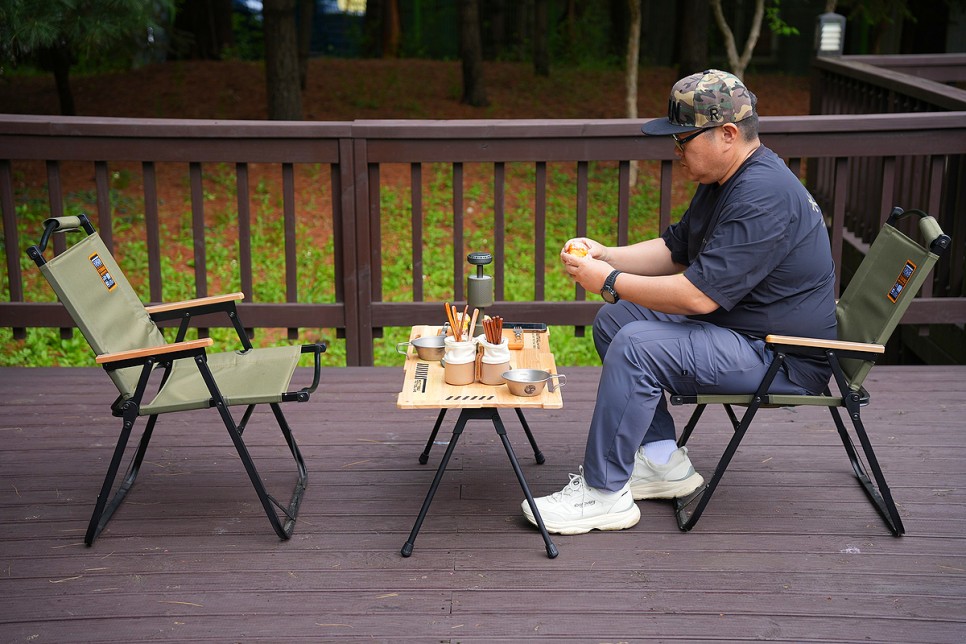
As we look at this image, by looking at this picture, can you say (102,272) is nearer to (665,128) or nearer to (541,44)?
(665,128)

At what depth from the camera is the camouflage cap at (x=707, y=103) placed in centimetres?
290

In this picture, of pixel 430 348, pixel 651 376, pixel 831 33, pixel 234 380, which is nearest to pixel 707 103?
pixel 651 376

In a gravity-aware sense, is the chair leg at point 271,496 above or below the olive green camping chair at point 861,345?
below

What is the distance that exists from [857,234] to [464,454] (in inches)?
164

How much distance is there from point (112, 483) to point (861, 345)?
2291 mm

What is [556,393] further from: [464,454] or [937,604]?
[937,604]

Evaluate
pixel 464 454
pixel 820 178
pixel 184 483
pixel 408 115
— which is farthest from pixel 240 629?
pixel 408 115

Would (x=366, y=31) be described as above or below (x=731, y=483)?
above

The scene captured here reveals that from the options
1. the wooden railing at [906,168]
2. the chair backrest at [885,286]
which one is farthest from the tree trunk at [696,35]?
the chair backrest at [885,286]

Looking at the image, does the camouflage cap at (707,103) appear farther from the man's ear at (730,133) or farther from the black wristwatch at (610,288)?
the black wristwatch at (610,288)

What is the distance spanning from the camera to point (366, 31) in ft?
60.4

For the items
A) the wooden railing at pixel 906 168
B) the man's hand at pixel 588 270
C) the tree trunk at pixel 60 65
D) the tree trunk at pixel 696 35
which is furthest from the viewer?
the tree trunk at pixel 696 35

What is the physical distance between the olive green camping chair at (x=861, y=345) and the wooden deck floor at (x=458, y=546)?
9 cm

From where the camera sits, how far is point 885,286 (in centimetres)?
318
